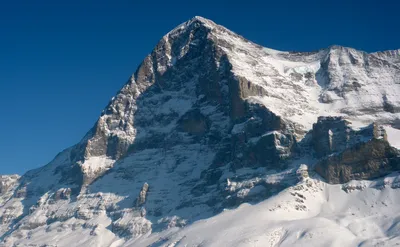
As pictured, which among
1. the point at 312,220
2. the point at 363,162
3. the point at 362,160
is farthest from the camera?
the point at 362,160

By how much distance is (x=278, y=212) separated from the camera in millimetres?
186625

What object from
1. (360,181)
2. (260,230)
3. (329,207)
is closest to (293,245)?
(260,230)

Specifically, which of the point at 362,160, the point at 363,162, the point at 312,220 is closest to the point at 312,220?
the point at 312,220

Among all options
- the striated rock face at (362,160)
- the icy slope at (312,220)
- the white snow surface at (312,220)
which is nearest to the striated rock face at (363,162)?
the striated rock face at (362,160)

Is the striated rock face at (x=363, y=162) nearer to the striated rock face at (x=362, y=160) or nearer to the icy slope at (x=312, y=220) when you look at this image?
the striated rock face at (x=362, y=160)

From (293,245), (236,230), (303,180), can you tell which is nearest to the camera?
(293,245)

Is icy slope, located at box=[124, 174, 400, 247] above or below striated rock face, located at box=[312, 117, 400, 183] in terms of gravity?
below

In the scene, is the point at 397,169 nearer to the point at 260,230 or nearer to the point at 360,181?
the point at 360,181

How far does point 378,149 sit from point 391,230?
31.4 metres

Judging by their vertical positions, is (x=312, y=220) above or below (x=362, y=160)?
below

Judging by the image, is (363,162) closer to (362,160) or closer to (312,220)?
(362,160)

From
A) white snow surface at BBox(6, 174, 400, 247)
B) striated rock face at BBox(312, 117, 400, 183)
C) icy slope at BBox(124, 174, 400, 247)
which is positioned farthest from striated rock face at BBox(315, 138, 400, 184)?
icy slope at BBox(124, 174, 400, 247)

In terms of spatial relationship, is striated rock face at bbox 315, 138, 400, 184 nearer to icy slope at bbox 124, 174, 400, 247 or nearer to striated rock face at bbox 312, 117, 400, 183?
striated rock face at bbox 312, 117, 400, 183

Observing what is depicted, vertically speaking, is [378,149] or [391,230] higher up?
[378,149]
